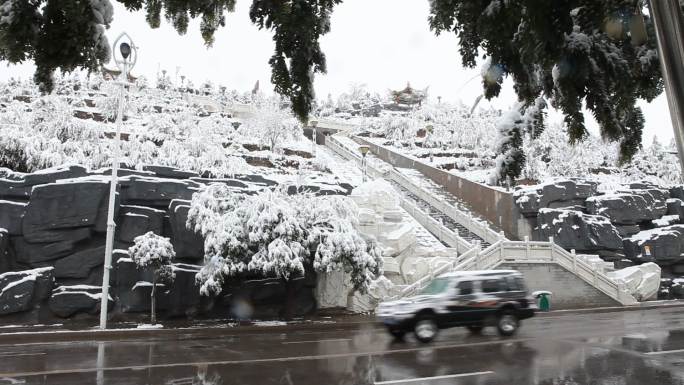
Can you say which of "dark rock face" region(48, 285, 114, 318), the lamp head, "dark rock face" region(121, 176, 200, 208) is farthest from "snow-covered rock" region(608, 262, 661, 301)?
the lamp head

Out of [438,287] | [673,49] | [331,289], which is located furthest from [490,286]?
[673,49]

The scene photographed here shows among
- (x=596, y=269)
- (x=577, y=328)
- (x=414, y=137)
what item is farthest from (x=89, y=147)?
(x=414, y=137)

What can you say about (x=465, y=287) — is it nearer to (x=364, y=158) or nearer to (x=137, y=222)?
(x=137, y=222)

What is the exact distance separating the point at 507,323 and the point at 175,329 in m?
10.4

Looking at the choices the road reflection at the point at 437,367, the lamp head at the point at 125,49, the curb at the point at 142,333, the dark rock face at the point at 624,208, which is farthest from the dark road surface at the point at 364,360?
the dark rock face at the point at 624,208

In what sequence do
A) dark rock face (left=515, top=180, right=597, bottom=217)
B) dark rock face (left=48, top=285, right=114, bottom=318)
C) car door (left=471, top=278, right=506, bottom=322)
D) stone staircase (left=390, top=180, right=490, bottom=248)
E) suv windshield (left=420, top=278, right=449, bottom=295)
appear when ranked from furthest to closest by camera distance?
dark rock face (left=515, top=180, right=597, bottom=217) < stone staircase (left=390, top=180, right=490, bottom=248) < dark rock face (left=48, top=285, right=114, bottom=318) < suv windshield (left=420, top=278, right=449, bottom=295) < car door (left=471, top=278, right=506, bottom=322)

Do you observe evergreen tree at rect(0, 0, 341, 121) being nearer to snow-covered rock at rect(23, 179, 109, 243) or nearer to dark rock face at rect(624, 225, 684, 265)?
snow-covered rock at rect(23, 179, 109, 243)

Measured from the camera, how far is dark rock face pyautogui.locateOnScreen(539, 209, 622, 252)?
29.3 metres

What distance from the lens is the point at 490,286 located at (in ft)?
46.6

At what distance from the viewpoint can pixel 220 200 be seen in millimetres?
18578

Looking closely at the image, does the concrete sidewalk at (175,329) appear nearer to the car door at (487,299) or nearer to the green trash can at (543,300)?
the car door at (487,299)

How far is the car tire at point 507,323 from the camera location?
1390cm

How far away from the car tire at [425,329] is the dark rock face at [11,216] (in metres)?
16.6

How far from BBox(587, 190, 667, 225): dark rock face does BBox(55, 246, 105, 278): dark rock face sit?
2798cm
